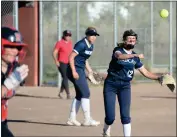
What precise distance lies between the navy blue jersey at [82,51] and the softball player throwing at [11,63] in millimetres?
5497

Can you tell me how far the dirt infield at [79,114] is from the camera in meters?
10.7

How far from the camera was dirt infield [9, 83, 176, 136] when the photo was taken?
10.7 meters

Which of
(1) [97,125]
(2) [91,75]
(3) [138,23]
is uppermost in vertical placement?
(3) [138,23]

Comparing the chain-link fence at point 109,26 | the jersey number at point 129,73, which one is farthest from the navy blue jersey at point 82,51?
the chain-link fence at point 109,26

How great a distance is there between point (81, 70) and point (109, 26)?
10.0 meters

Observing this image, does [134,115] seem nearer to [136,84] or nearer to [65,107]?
[65,107]

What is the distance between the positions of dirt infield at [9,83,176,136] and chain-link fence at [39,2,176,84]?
72.1 inches

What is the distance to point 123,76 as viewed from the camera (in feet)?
29.0

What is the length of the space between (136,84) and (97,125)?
9879 millimetres

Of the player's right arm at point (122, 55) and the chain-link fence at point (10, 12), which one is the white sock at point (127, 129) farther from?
the chain-link fence at point (10, 12)

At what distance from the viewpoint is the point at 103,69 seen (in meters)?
20.8

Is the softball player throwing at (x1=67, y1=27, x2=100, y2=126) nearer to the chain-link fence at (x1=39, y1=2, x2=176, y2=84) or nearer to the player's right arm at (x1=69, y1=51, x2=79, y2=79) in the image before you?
the player's right arm at (x1=69, y1=51, x2=79, y2=79)

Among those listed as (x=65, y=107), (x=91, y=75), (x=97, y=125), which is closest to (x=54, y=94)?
(x=65, y=107)

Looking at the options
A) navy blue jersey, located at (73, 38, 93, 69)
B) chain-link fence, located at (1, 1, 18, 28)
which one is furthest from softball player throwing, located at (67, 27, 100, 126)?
chain-link fence, located at (1, 1, 18, 28)
